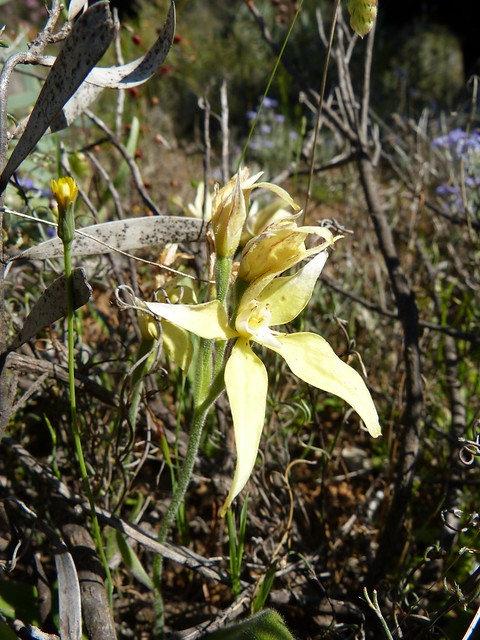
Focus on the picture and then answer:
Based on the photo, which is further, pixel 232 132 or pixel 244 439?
pixel 232 132

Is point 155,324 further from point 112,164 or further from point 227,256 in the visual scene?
point 112,164

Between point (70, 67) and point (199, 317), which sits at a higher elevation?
point (70, 67)

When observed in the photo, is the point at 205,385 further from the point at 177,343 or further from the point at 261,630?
the point at 261,630

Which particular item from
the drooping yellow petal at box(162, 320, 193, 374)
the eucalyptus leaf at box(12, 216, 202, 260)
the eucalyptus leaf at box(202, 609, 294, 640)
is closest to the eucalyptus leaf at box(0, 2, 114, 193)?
the eucalyptus leaf at box(12, 216, 202, 260)

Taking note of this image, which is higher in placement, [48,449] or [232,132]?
[232,132]

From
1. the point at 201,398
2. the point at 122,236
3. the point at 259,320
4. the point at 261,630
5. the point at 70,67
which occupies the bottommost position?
the point at 261,630

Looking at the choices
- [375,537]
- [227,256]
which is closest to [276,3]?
[227,256]

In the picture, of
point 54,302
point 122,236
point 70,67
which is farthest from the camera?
point 122,236

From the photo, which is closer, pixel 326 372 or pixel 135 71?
pixel 326 372

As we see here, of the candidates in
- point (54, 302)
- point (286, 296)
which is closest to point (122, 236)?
Answer: point (54, 302)
